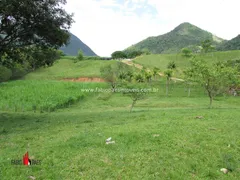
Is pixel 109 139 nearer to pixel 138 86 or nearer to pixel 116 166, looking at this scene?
pixel 116 166

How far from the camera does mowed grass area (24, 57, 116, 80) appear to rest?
6525cm

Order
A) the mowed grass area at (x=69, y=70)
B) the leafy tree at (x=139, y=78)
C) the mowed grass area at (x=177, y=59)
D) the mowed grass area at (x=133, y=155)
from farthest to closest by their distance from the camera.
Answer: the mowed grass area at (x=177, y=59) → the mowed grass area at (x=69, y=70) → the leafy tree at (x=139, y=78) → the mowed grass area at (x=133, y=155)

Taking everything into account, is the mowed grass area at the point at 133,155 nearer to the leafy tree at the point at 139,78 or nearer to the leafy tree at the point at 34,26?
the leafy tree at the point at 34,26

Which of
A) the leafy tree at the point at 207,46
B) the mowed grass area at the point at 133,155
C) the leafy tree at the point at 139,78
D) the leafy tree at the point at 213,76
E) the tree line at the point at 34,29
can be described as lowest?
the mowed grass area at the point at 133,155

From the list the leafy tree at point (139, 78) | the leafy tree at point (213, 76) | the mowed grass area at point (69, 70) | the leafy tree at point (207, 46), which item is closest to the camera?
the leafy tree at point (213, 76)

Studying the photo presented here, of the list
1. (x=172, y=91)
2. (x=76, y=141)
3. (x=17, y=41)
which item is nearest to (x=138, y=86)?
(x=17, y=41)

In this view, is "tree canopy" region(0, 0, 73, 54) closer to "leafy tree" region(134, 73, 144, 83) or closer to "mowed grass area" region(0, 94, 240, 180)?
"mowed grass area" region(0, 94, 240, 180)

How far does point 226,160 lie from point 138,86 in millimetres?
15677

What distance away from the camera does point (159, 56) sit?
284 feet

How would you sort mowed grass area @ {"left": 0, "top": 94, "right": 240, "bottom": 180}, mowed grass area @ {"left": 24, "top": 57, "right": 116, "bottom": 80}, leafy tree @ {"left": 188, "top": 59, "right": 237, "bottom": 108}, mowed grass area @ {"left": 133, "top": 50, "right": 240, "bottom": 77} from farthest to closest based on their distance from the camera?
mowed grass area @ {"left": 133, "top": 50, "right": 240, "bottom": 77}, mowed grass area @ {"left": 24, "top": 57, "right": 116, "bottom": 80}, leafy tree @ {"left": 188, "top": 59, "right": 237, "bottom": 108}, mowed grass area @ {"left": 0, "top": 94, "right": 240, "bottom": 180}

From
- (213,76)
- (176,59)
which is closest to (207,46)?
(176,59)

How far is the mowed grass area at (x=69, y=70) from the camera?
65.2m

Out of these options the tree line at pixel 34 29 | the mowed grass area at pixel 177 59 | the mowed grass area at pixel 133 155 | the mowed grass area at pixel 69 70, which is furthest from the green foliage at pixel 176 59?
the mowed grass area at pixel 133 155

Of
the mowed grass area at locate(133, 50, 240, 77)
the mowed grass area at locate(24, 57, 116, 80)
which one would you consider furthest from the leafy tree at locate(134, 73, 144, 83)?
the mowed grass area at locate(133, 50, 240, 77)
